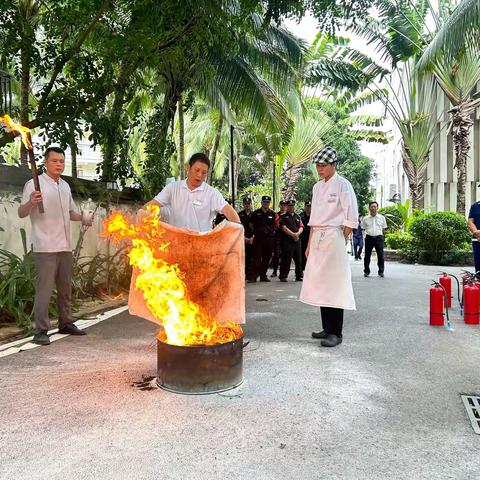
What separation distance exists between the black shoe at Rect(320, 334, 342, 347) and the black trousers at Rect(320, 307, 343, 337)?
6 cm

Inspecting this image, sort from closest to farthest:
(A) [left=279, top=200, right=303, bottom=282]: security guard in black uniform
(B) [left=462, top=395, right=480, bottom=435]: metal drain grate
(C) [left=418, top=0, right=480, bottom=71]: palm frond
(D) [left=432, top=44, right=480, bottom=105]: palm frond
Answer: (B) [left=462, top=395, right=480, bottom=435]: metal drain grate, (C) [left=418, top=0, right=480, bottom=71]: palm frond, (A) [left=279, top=200, right=303, bottom=282]: security guard in black uniform, (D) [left=432, top=44, right=480, bottom=105]: palm frond

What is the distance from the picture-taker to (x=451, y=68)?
1792 centimetres

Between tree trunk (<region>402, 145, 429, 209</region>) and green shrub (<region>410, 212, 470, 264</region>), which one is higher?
tree trunk (<region>402, 145, 429, 209</region>)

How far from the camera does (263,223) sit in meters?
12.0

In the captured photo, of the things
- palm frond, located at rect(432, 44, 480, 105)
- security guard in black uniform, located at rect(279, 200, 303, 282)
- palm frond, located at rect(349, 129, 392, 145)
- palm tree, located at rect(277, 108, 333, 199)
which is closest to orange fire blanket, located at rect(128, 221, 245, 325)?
security guard in black uniform, located at rect(279, 200, 303, 282)

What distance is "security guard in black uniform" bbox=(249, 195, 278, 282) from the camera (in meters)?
12.0

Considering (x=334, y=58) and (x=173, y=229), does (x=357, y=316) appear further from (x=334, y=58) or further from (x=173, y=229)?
(x=334, y=58)

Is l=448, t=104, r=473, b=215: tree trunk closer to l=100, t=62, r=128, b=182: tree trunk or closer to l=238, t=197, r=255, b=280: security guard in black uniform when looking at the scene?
l=238, t=197, r=255, b=280: security guard in black uniform

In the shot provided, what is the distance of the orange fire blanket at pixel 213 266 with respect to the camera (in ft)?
14.5

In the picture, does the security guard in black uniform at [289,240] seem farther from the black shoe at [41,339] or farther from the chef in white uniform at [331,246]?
the black shoe at [41,339]

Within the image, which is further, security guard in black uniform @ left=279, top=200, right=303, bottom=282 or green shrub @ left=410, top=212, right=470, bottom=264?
green shrub @ left=410, top=212, right=470, bottom=264

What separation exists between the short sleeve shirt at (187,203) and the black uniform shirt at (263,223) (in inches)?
278

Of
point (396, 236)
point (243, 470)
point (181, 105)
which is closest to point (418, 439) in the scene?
point (243, 470)

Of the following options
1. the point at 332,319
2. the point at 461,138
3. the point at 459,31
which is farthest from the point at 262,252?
the point at 461,138
